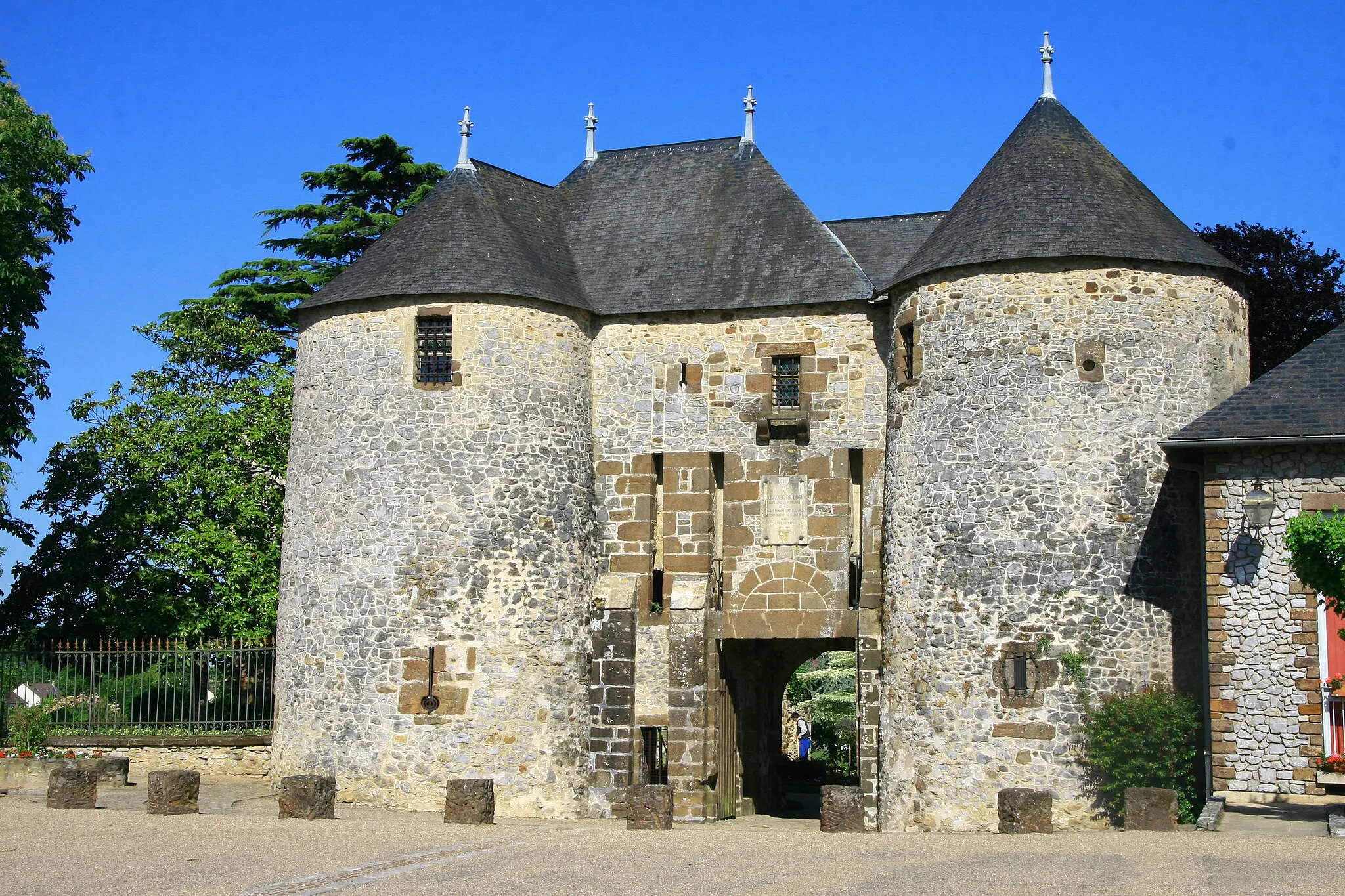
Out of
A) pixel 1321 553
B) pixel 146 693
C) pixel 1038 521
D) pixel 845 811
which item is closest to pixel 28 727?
pixel 146 693

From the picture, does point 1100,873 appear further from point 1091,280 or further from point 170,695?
point 170,695

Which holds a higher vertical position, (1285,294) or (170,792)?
(1285,294)

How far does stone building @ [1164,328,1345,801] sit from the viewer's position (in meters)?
16.6

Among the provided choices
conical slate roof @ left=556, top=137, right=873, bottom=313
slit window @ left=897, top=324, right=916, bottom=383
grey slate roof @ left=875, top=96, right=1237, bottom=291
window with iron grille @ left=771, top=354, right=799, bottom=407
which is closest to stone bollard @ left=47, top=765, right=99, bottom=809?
conical slate roof @ left=556, top=137, right=873, bottom=313

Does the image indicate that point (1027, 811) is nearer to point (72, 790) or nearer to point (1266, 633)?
point (1266, 633)

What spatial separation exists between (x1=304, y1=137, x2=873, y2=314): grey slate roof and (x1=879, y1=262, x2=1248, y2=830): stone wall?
2876mm

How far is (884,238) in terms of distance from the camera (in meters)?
23.0

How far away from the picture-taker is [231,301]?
102 ft

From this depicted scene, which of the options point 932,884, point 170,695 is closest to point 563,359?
point 170,695

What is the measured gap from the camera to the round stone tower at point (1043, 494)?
18250 millimetres

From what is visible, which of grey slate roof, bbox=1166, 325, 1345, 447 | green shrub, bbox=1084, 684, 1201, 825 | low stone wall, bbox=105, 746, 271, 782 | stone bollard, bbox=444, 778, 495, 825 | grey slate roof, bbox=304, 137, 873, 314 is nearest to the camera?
stone bollard, bbox=444, 778, 495, 825

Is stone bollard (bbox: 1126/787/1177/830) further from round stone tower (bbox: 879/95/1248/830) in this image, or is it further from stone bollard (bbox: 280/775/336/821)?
stone bollard (bbox: 280/775/336/821)

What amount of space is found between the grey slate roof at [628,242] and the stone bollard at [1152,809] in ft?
26.9

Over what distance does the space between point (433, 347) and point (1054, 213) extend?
830 centimetres
